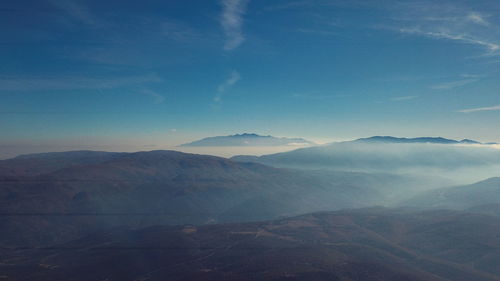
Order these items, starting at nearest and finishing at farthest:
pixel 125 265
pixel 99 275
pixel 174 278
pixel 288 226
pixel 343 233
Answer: pixel 174 278
pixel 99 275
pixel 125 265
pixel 343 233
pixel 288 226

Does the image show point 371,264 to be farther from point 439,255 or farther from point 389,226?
point 389,226

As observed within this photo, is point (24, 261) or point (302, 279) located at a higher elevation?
point (302, 279)

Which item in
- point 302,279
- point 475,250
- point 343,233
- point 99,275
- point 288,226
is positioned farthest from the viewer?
point 288,226

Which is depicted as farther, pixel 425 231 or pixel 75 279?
pixel 425 231

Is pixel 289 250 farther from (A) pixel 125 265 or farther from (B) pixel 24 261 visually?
(B) pixel 24 261

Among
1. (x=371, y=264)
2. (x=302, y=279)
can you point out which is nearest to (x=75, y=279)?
(x=302, y=279)

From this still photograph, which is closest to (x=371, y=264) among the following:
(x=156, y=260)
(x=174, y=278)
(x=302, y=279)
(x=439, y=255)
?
(x=302, y=279)
